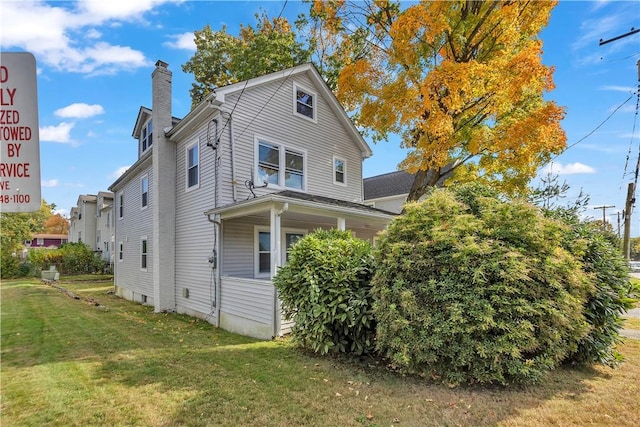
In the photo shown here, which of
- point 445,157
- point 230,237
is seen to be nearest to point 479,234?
point 230,237

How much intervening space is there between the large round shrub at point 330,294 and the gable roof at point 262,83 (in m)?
5.30

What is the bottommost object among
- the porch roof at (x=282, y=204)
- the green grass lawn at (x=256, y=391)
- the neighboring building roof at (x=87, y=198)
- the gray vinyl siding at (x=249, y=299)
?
the green grass lawn at (x=256, y=391)

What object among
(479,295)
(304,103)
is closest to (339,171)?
(304,103)

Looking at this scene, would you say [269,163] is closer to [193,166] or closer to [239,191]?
[239,191]

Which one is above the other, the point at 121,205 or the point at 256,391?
the point at 121,205

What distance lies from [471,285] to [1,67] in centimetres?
483

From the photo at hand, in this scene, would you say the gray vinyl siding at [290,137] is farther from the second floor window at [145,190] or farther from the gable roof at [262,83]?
the second floor window at [145,190]

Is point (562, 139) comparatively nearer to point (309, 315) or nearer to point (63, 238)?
point (309, 315)

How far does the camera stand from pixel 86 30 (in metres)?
2.92

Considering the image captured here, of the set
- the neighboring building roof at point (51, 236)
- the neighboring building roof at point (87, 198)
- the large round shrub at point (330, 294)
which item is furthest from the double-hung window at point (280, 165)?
the neighboring building roof at point (51, 236)

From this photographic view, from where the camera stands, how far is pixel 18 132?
5.54 feet

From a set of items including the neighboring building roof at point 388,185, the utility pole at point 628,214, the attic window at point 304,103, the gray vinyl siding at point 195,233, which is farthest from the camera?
the neighboring building roof at point 388,185

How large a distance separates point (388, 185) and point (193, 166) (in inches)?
621

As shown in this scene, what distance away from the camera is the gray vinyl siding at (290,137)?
9375 millimetres
